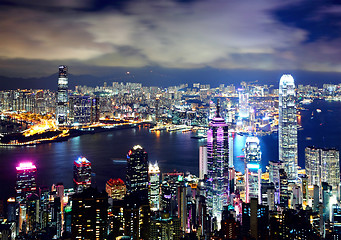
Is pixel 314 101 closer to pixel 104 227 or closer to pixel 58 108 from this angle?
pixel 104 227

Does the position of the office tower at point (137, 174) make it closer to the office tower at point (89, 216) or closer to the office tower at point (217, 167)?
the office tower at point (217, 167)

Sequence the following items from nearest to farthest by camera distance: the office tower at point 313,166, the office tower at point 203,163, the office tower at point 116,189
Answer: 1. the office tower at point 116,189
2. the office tower at point 313,166
3. the office tower at point 203,163

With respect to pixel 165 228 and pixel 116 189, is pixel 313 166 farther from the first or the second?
pixel 165 228

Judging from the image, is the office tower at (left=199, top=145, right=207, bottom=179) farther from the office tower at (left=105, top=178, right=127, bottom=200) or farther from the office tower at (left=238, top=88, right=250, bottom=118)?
the office tower at (left=238, top=88, right=250, bottom=118)

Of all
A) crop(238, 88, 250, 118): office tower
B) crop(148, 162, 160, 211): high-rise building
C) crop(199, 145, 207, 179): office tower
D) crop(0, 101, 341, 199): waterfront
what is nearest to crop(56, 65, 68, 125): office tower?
crop(0, 101, 341, 199): waterfront

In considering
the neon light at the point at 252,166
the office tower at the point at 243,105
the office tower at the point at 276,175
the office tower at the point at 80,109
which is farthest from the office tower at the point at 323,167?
the office tower at the point at 80,109
